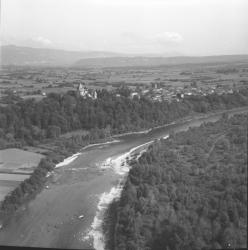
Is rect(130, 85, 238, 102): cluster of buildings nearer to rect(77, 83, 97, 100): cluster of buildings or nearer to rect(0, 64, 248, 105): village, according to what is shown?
rect(0, 64, 248, 105): village

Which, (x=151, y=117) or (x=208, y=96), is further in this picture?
(x=151, y=117)

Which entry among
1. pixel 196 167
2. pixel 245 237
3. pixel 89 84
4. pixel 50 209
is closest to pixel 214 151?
pixel 196 167

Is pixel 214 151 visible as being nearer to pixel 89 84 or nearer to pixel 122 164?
pixel 122 164

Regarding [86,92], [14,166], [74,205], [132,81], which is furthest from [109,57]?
[86,92]

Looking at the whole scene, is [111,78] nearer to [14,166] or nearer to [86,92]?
[86,92]

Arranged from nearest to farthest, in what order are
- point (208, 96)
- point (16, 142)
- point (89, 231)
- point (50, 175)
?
point (89, 231) → point (50, 175) → point (208, 96) → point (16, 142)

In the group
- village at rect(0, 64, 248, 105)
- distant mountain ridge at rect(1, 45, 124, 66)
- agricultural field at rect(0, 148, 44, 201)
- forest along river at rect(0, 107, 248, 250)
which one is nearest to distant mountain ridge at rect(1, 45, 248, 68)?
distant mountain ridge at rect(1, 45, 124, 66)
